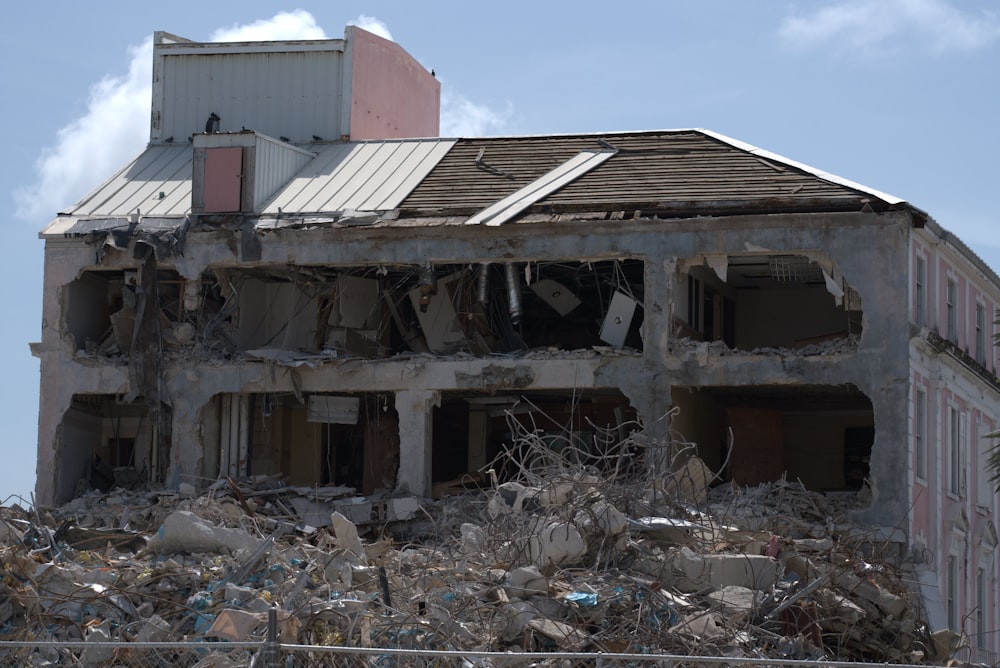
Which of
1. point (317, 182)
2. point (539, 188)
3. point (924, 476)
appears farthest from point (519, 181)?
point (924, 476)

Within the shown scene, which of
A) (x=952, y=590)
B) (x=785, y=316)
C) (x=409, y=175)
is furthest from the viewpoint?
(x=785, y=316)

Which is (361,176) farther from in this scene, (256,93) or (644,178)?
(644,178)

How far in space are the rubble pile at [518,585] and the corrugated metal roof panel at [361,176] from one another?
10.1 meters

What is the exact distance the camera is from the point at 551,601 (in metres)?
18.2

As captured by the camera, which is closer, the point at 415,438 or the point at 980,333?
the point at 415,438

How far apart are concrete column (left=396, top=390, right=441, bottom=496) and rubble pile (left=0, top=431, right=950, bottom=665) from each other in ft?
24.4

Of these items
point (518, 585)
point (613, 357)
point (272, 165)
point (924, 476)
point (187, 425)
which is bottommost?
point (518, 585)

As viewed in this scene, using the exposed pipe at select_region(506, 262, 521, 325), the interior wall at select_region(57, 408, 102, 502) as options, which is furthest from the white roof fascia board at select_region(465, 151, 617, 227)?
the interior wall at select_region(57, 408, 102, 502)

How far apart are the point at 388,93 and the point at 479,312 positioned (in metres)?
8.27

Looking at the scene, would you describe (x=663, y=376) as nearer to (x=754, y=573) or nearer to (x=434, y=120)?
(x=754, y=573)

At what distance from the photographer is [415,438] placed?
Answer: 1239 inches

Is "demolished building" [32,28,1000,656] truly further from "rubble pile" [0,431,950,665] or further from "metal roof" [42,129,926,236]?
"rubble pile" [0,431,950,665]

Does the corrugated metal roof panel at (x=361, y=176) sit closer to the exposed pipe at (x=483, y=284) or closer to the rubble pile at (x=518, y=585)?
the exposed pipe at (x=483, y=284)

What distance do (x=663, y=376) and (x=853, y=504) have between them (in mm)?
3923
